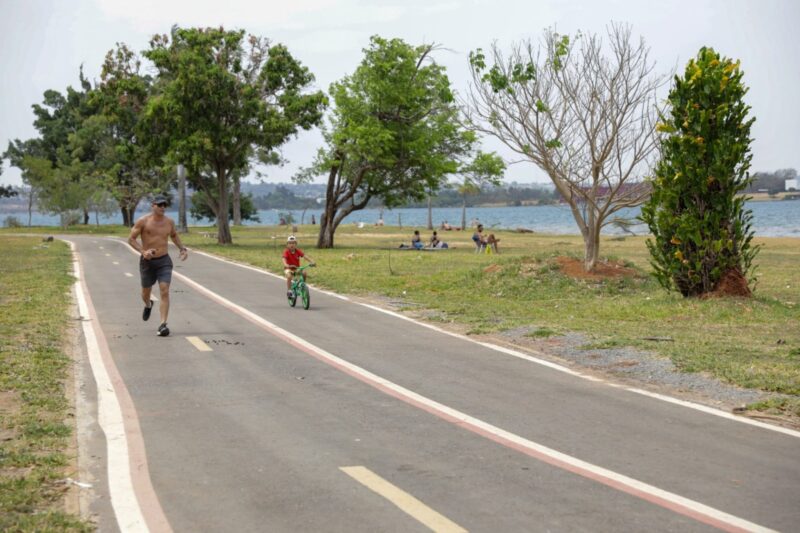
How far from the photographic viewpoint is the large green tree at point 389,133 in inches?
1705

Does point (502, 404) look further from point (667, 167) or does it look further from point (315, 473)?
point (667, 167)

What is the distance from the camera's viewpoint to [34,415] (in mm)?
9125

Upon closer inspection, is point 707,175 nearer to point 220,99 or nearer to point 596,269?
point 596,269

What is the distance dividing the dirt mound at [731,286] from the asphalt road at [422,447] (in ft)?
22.2

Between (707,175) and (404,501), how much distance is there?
44.1 ft

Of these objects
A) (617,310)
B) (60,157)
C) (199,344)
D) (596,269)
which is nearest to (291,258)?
(199,344)

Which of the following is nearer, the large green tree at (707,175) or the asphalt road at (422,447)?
the asphalt road at (422,447)

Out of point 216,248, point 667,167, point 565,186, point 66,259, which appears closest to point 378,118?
point 216,248

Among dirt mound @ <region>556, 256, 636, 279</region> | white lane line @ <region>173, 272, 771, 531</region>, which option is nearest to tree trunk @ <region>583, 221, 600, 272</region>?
dirt mound @ <region>556, 256, 636, 279</region>

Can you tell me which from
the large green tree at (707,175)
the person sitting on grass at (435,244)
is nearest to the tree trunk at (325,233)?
the person sitting on grass at (435,244)

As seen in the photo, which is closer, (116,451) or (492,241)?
(116,451)

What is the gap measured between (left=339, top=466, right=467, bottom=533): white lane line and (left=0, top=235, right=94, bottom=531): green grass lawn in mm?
1908

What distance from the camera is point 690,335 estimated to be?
47.9 ft

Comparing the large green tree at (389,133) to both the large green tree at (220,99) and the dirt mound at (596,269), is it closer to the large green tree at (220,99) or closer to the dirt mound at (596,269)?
the large green tree at (220,99)
